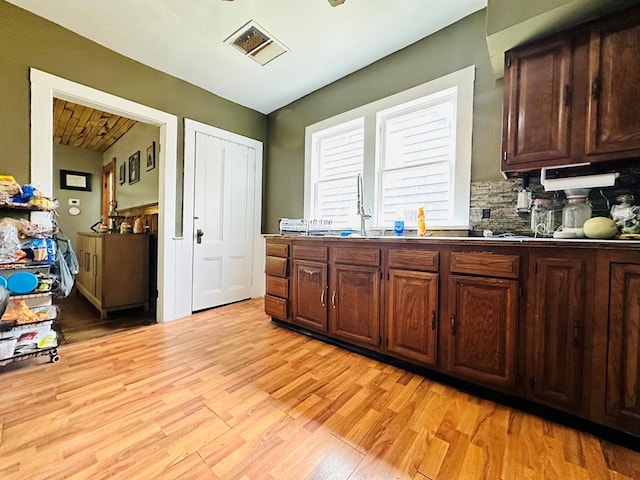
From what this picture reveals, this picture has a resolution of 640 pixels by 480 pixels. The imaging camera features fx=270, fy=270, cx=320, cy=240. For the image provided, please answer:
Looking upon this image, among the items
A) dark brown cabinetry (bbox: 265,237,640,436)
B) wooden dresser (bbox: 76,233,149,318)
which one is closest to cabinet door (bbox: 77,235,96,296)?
wooden dresser (bbox: 76,233,149,318)

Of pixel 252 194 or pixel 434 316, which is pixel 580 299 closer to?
pixel 434 316

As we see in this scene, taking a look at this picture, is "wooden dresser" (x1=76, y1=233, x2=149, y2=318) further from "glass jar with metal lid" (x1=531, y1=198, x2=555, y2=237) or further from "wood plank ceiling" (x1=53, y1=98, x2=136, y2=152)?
"glass jar with metal lid" (x1=531, y1=198, x2=555, y2=237)

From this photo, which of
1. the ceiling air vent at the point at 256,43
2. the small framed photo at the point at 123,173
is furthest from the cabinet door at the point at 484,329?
the small framed photo at the point at 123,173

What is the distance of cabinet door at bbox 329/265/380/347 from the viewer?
194cm

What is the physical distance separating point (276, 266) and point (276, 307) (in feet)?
1.32

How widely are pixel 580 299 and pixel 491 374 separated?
0.58m

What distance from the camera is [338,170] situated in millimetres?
3090

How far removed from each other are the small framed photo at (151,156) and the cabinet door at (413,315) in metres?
3.37

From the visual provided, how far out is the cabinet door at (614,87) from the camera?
135 cm

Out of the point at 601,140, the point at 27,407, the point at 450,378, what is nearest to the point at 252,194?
the point at 27,407

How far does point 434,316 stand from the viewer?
1.66m

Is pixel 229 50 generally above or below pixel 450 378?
above

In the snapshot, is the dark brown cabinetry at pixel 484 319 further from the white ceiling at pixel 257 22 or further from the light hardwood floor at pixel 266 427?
the white ceiling at pixel 257 22

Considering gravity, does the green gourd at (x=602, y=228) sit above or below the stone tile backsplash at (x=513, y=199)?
below
